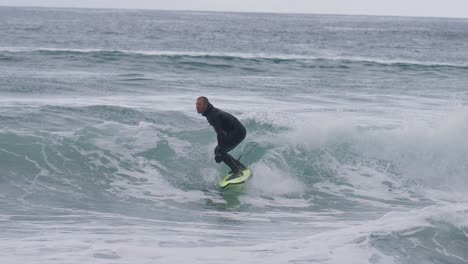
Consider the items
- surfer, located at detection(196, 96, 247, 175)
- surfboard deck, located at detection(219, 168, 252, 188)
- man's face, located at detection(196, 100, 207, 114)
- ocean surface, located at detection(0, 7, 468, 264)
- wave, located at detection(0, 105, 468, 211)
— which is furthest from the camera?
wave, located at detection(0, 105, 468, 211)

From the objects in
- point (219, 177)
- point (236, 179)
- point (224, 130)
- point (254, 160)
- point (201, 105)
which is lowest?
point (236, 179)

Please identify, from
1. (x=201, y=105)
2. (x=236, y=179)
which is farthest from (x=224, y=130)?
(x=236, y=179)

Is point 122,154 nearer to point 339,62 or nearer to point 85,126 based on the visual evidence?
point 85,126

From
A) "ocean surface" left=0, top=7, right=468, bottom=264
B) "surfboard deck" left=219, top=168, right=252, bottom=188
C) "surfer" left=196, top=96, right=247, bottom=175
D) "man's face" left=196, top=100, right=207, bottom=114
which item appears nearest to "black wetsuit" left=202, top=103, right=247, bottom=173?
"surfer" left=196, top=96, right=247, bottom=175

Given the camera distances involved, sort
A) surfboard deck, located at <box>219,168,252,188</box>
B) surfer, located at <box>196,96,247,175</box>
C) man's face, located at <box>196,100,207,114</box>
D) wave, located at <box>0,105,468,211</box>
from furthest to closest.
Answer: wave, located at <box>0,105,468,211</box> < surfboard deck, located at <box>219,168,252,188</box> < surfer, located at <box>196,96,247,175</box> < man's face, located at <box>196,100,207,114</box>

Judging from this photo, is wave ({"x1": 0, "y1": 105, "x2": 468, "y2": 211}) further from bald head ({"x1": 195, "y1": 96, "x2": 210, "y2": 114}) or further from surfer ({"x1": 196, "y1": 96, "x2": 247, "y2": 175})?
bald head ({"x1": 195, "y1": 96, "x2": 210, "y2": 114})

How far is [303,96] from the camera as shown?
79.4 feet

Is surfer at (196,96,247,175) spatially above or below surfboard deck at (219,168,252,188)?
above

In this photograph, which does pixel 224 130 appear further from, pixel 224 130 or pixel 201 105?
pixel 201 105

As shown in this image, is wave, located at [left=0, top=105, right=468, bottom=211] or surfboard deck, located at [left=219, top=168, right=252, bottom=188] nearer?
surfboard deck, located at [left=219, top=168, right=252, bottom=188]

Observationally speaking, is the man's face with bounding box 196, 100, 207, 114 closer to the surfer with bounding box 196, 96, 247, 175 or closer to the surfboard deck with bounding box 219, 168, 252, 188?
the surfer with bounding box 196, 96, 247, 175

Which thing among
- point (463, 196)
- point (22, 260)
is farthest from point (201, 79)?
point (22, 260)

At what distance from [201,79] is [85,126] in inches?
514

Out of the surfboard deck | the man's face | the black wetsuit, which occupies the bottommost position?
the surfboard deck
